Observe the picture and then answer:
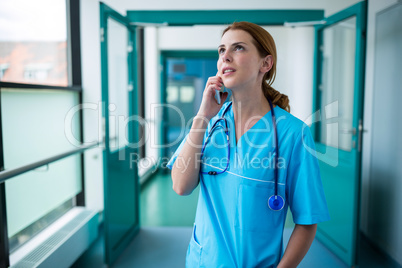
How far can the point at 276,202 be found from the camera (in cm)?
84

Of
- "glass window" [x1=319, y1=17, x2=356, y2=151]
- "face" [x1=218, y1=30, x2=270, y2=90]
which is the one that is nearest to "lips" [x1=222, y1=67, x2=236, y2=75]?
"face" [x1=218, y1=30, x2=270, y2=90]

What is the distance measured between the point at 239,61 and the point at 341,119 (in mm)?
2035

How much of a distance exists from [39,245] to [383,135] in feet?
8.15

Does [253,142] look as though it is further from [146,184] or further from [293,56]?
[146,184]

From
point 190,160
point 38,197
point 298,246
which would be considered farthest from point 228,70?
point 38,197

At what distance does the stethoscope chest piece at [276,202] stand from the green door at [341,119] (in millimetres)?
1462

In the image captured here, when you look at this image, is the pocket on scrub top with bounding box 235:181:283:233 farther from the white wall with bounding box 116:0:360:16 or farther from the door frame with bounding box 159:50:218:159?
the door frame with bounding box 159:50:218:159

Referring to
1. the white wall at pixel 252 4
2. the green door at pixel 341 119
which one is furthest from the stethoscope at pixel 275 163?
the white wall at pixel 252 4

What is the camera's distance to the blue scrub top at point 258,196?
834 mm

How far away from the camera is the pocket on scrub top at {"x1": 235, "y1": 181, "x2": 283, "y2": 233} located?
0.85m

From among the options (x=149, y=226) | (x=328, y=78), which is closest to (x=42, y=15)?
(x=149, y=226)

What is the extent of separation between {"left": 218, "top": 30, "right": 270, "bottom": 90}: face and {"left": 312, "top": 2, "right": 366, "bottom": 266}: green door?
145cm

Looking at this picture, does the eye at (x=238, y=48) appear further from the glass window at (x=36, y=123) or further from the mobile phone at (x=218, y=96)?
the glass window at (x=36, y=123)

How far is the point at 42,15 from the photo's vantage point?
225 centimetres
